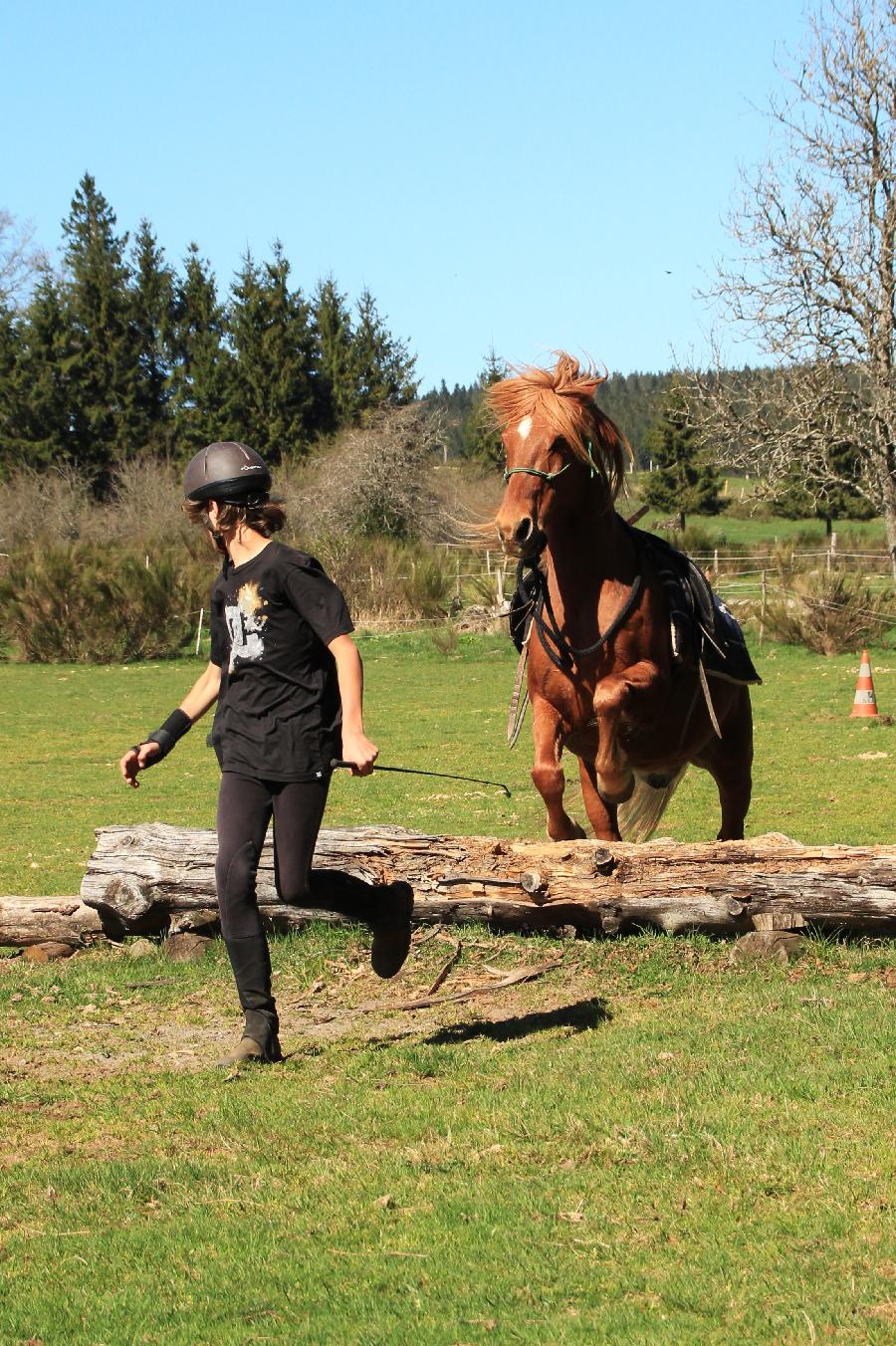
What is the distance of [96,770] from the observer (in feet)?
56.5

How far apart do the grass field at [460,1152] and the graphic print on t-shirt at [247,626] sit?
1.61 meters

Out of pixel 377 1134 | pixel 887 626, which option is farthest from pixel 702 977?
pixel 887 626

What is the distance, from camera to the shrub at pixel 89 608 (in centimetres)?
3375

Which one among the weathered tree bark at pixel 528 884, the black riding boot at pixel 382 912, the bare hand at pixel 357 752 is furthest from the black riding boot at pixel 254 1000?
the weathered tree bark at pixel 528 884

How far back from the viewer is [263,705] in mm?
5445

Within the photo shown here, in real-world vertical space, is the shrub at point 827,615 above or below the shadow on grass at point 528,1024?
above

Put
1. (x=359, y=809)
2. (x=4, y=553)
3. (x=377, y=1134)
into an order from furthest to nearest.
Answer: (x=4, y=553)
(x=359, y=809)
(x=377, y=1134)

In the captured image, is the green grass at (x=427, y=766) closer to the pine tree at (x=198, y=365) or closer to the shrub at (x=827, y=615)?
the shrub at (x=827, y=615)

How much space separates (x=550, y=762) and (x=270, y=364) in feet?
197

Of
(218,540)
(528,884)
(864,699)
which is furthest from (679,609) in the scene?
(864,699)

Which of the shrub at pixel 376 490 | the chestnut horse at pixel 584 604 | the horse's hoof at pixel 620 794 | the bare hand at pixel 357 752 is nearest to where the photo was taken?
the bare hand at pixel 357 752

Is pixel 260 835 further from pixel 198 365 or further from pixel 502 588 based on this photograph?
pixel 198 365

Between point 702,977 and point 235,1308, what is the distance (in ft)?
12.1

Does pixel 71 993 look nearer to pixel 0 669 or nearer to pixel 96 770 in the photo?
pixel 96 770
